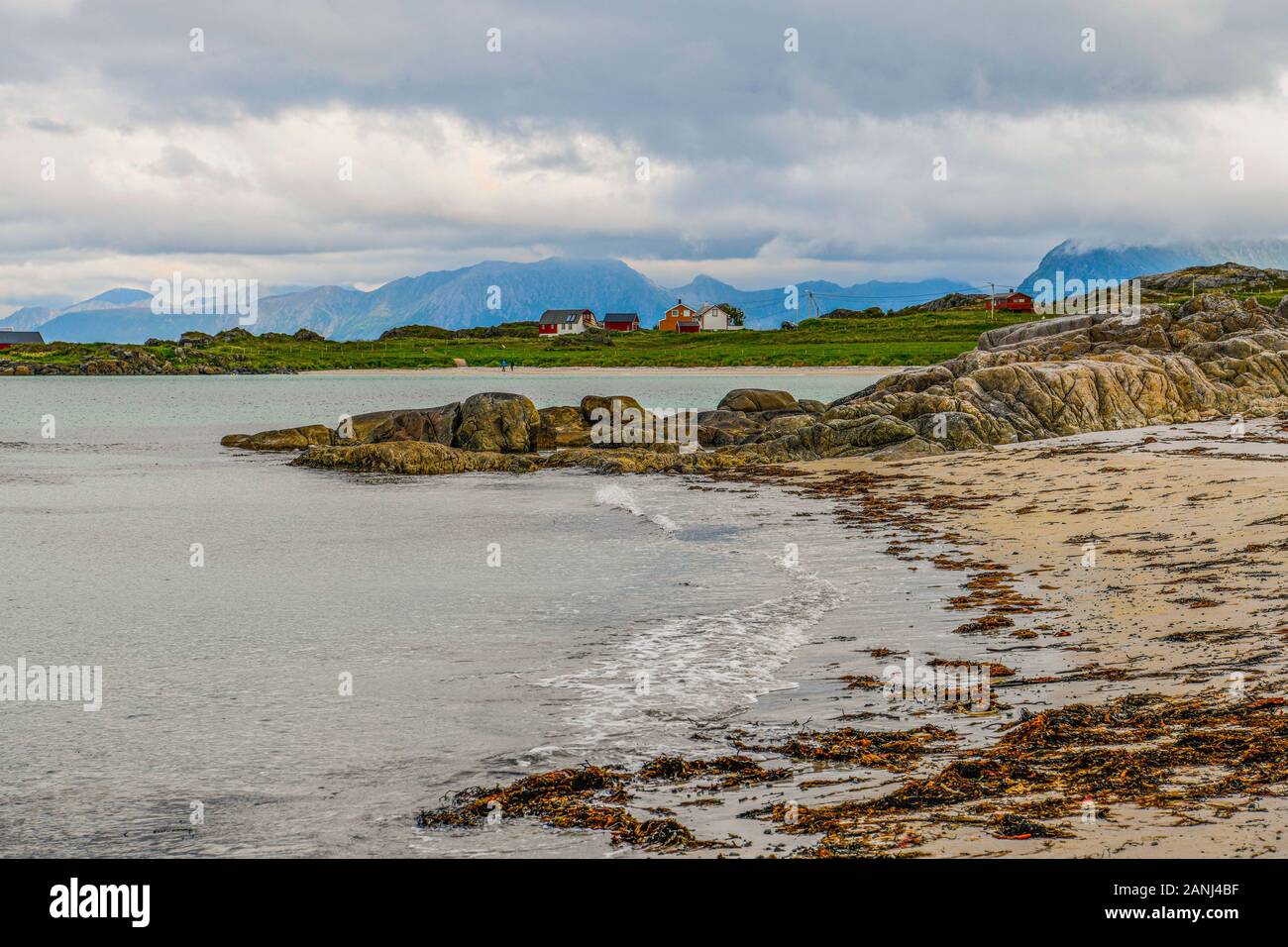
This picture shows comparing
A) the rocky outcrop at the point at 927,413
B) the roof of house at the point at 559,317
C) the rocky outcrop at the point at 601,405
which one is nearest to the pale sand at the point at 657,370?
the roof of house at the point at 559,317

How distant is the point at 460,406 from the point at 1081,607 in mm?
33403

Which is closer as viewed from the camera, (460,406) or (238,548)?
(238,548)

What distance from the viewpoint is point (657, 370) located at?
4621 inches

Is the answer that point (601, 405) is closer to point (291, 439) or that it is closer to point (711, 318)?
point (291, 439)

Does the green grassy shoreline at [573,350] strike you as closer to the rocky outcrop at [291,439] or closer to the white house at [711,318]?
the white house at [711,318]

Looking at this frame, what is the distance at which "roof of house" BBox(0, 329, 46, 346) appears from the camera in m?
180

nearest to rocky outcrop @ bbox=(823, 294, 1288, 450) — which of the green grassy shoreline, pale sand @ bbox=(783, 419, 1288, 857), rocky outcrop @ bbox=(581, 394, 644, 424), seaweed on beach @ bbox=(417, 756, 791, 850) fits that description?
pale sand @ bbox=(783, 419, 1288, 857)

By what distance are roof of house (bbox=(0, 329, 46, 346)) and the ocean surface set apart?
173m

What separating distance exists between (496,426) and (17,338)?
175 m

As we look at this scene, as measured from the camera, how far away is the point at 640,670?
11844 mm

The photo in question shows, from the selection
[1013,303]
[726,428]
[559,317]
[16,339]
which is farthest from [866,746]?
[16,339]

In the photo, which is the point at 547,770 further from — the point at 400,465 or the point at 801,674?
the point at 400,465

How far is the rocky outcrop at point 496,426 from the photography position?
1678 inches
